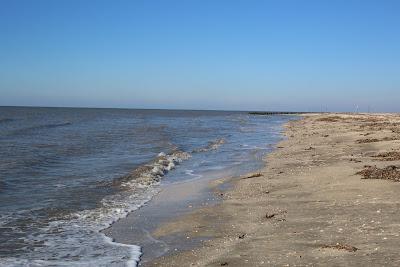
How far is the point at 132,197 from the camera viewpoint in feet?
47.7

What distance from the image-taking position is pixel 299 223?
9.52 m

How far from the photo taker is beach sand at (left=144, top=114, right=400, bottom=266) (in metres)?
7.36

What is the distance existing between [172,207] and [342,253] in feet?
21.1

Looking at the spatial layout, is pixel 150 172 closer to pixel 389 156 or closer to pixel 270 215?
pixel 270 215

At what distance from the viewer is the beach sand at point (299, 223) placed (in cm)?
736

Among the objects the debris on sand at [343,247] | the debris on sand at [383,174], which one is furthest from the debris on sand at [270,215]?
the debris on sand at [383,174]

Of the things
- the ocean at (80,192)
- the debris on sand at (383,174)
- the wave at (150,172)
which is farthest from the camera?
the wave at (150,172)

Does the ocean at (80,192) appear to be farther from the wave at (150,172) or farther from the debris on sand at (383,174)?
the debris on sand at (383,174)

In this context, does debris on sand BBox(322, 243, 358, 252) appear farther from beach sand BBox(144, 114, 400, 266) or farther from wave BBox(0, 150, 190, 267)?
wave BBox(0, 150, 190, 267)

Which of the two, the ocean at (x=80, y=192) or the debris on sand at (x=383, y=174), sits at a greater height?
the debris on sand at (x=383, y=174)

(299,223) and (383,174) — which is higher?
(383,174)

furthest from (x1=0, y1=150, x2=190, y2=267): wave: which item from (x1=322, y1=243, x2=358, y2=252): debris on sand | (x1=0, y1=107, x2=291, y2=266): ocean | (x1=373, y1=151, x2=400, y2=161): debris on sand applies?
(x1=373, y1=151, x2=400, y2=161): debris on sand

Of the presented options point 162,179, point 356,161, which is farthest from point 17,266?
point 356,161

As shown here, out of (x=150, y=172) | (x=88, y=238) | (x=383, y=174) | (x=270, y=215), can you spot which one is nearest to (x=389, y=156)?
(x=383, y=174)
